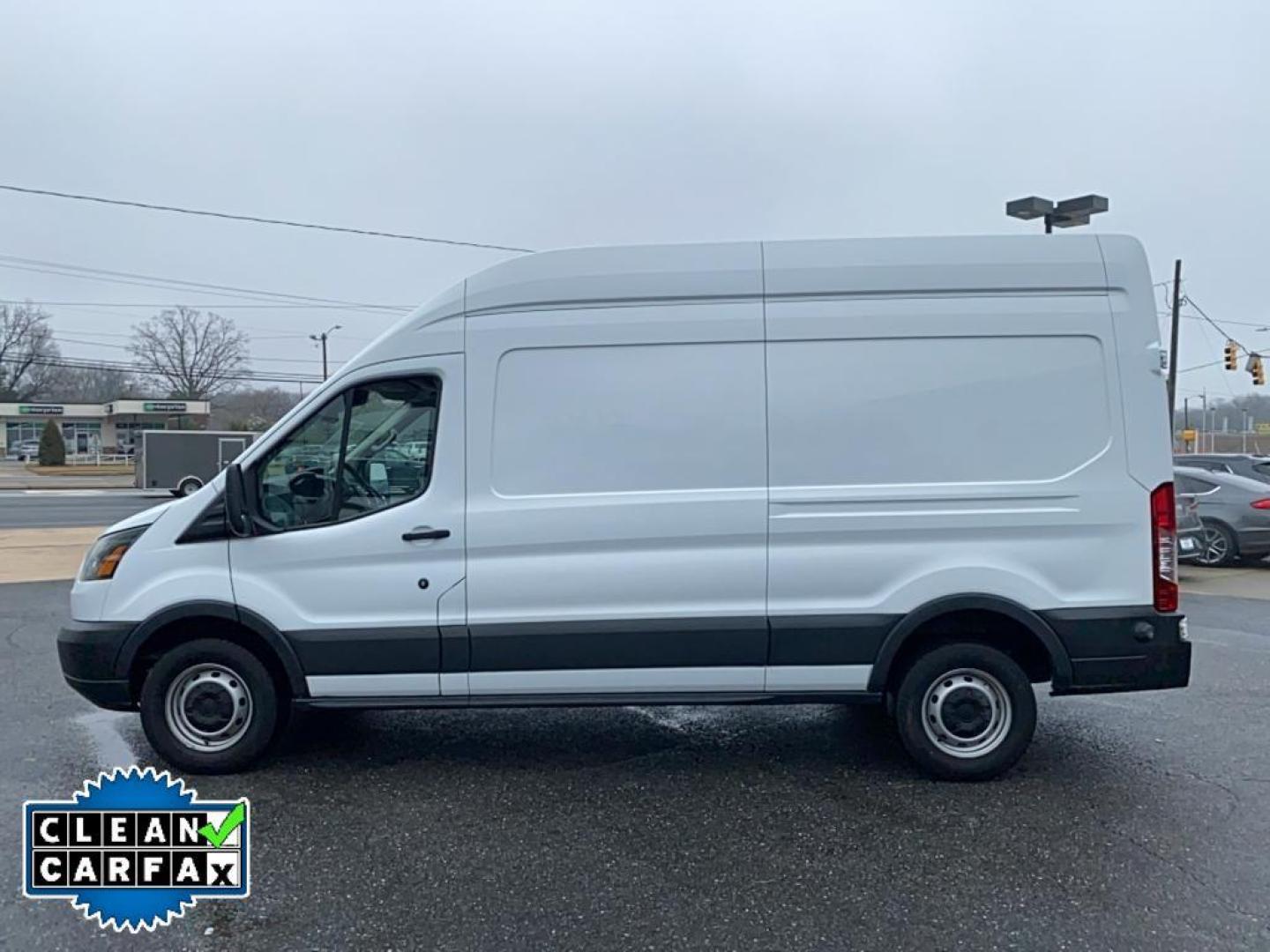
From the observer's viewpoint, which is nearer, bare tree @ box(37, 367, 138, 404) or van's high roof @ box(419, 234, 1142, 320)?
van's high roof @ box(419, 234, 1142, 320)

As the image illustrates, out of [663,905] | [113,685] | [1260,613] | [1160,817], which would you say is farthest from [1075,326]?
[1260,613]

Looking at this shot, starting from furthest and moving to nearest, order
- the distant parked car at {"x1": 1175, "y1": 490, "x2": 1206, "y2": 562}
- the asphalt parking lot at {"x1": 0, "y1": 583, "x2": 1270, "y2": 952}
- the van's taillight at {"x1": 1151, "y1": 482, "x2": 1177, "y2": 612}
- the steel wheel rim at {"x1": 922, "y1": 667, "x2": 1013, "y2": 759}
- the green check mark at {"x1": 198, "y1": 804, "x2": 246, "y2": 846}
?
the distant parked car at {"x1": 1175, "y1": 490, "x2": 1206, "y2": 562}, the steel wheel rim at {"x1": 922, "y1": 667, "x2": 1013, "y2": 759}, the van's taillight at {"x1": 1151, "y1": 482, "x2": 1177, "y2": 612}, the green check mark at {"x1": 198, "y1": 804, "x2": 246, "y2": 846}, the asphalt parking lot at {"x1": 0, "y1": 583, "x2": 1270, "y2": 952}

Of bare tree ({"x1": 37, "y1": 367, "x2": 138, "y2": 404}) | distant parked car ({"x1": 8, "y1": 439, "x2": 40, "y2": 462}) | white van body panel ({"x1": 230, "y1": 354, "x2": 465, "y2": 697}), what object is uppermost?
bare tree ({"x1": 37, "y1": 367, "x2": 138, "y2": 404})

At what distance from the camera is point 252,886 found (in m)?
3.40

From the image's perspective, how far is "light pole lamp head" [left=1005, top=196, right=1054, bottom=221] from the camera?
1191 cm

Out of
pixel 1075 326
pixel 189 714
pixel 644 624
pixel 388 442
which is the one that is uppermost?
pixel 1075 326

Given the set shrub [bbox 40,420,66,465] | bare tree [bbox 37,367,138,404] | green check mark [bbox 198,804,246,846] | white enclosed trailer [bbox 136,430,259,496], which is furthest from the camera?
bare tree [bbox 37,367,138,404]

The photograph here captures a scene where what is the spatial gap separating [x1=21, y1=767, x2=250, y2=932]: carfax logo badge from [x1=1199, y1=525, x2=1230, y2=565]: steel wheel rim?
43.0 feet

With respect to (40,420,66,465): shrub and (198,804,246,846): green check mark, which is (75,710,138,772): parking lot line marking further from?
(40,420,66,465): shrub

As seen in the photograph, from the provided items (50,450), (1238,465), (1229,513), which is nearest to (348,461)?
(1229,513)

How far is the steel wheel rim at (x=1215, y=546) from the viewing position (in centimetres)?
1245

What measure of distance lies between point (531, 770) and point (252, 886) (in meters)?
1.52

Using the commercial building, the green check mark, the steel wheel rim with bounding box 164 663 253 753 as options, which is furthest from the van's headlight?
the commercial building

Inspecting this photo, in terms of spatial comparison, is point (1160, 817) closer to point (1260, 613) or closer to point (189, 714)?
point (189, 714)
